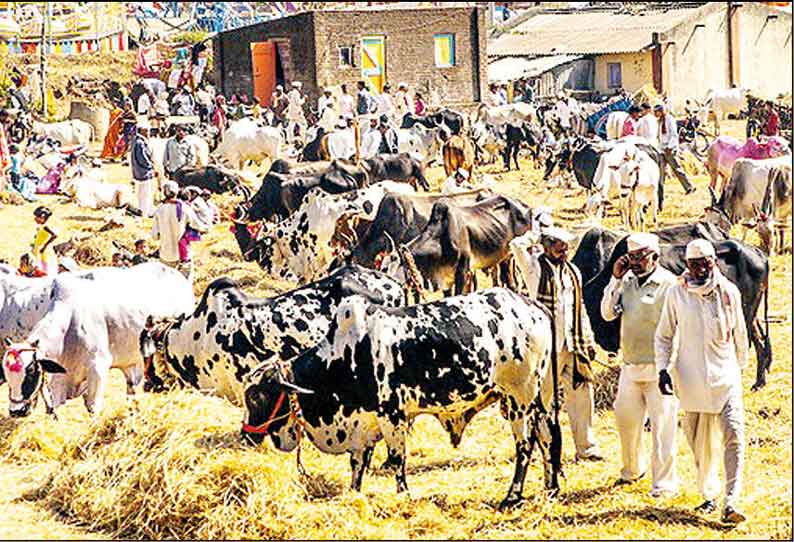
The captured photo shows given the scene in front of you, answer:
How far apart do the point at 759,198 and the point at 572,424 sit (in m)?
7.77

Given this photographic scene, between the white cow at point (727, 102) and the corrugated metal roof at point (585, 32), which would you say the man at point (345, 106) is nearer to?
the white cow at point (727, 102)

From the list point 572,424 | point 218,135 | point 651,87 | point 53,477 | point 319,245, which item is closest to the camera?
point 53,477

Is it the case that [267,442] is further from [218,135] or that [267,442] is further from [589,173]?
[218,135]

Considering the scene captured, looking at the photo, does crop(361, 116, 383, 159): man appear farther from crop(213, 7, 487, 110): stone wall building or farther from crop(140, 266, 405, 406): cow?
crop(140, 266, 405, 406): cow

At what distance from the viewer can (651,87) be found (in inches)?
1380

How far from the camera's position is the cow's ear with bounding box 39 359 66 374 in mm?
9344

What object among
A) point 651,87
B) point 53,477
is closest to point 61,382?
point 53,477

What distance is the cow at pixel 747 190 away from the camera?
51.8 ft

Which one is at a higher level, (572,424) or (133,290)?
(133,290)

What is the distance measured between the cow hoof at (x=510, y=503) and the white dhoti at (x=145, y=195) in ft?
39.5

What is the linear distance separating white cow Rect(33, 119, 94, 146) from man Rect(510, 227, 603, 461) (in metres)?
19.4

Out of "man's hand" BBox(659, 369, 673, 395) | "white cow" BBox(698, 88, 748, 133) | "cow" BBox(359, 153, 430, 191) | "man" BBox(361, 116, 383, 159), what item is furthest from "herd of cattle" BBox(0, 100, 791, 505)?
"white cow" BBox(698, 88, 748, 133)

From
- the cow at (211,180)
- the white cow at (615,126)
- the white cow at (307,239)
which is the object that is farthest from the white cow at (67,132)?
the white cow at (307,239)

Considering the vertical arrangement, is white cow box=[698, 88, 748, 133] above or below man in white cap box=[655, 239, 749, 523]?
above
